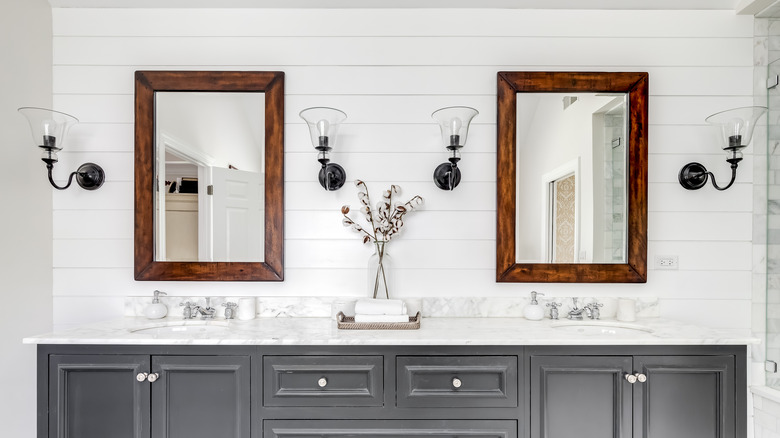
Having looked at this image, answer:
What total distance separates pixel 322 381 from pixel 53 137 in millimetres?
1594

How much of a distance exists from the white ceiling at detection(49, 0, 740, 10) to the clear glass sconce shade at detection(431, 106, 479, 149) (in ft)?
1.85

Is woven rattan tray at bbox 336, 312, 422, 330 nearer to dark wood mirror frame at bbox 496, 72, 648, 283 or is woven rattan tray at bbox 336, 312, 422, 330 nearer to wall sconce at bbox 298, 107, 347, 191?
dark wood mirror frame at bbox 496, 72, 648, 283

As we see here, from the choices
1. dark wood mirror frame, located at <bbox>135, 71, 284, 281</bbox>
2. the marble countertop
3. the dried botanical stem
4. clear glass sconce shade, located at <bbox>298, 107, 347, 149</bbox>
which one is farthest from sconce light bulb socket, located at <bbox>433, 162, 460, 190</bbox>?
dark wood mirror frame, located at <bbox>135, 71, 284, 281</bbox>

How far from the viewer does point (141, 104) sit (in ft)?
6.33

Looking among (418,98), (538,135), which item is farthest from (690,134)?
(418,98)

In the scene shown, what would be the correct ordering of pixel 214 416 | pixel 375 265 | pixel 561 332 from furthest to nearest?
1. pixel 375 265
2. pixel 561 332
3. pixel 214 416

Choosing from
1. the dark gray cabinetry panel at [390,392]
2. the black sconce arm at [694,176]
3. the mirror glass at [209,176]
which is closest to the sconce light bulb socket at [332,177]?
the mirror glass at [209,176]

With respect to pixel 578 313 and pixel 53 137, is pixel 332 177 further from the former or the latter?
pixel 578 313

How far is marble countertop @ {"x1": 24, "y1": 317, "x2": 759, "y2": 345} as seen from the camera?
146cm

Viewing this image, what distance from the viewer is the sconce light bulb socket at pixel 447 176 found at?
189 centimetres

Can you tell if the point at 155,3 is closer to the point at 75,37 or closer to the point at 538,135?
the point at 75,37

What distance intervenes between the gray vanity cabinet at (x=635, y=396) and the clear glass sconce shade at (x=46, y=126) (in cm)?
222

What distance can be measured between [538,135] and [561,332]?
928mm

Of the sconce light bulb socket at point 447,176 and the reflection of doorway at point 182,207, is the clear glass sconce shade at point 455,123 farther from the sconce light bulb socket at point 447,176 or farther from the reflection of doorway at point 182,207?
the reflection of doorway at point 182,207
